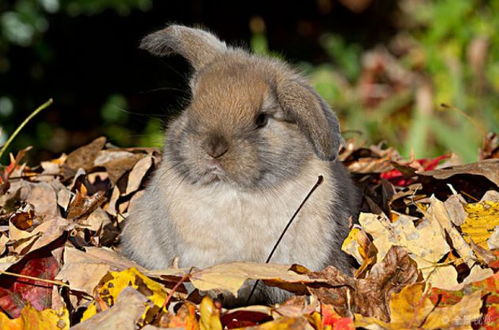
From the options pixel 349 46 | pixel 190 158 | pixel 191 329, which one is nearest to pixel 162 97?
pixel 349 46

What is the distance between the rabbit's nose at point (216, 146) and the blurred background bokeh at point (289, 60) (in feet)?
8.88

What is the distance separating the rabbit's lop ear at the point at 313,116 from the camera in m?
2.70

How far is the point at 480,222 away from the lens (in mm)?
2818

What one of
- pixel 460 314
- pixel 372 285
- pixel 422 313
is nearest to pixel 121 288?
pixel 372 285

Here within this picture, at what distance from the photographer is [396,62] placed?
8914 mm

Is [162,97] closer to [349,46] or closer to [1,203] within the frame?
[349,46]

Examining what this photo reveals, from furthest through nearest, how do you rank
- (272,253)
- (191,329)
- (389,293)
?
(272,253), (389,293), (191,329)

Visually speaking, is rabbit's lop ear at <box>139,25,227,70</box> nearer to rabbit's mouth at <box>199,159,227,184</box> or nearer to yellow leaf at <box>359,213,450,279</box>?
rabbit's mouth at <box>199,159,227,184</box>

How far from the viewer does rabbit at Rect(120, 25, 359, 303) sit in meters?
2.69

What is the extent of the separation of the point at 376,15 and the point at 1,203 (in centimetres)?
700

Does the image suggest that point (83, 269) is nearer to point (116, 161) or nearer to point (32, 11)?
point (116, 161)

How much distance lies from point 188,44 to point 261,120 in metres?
0.55

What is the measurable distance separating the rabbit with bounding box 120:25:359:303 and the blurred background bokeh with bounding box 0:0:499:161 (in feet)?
7.83

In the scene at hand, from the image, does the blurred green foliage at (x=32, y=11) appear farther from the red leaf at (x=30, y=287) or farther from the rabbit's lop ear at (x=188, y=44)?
the red leaf at (x=30, y=287)
